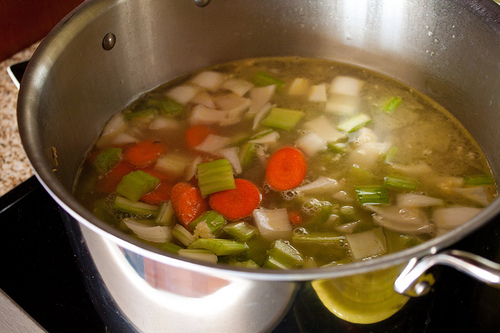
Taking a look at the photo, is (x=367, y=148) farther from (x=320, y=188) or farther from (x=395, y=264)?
(x=395, y=264)

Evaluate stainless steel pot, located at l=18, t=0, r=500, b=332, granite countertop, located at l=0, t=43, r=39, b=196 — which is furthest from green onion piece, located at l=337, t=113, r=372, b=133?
granite countertop, located at l=0, t=43, r=39, b=196

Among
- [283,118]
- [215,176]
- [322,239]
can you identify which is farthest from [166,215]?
[283,118]

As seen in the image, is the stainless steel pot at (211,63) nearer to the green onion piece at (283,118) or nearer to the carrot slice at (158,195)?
the carrot slice at (158,195)

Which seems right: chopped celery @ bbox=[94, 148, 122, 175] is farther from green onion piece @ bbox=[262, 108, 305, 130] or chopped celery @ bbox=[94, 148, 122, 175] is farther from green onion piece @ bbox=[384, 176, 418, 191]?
green onion piece @ bbox=[384, 176, 418, 191]

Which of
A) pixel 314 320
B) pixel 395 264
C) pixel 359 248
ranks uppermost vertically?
pixel 395 264

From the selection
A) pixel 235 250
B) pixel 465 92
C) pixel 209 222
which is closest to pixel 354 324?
pixel 235 250

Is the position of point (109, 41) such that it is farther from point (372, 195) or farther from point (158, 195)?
point (372, 195)
